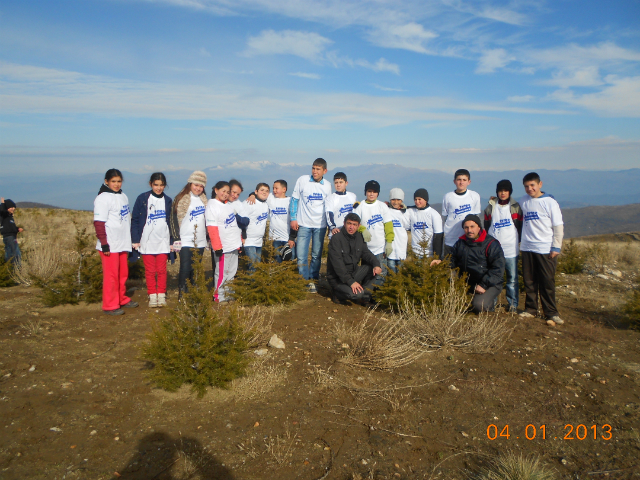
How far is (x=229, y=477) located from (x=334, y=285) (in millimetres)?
4077

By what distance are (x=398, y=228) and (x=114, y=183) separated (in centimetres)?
464

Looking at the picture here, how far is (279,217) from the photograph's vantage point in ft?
24.8

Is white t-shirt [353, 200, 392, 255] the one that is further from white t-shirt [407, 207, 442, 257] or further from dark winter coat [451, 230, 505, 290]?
dark winter coat [451, 230, 505, 290]

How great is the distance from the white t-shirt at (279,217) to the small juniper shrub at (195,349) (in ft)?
12.0

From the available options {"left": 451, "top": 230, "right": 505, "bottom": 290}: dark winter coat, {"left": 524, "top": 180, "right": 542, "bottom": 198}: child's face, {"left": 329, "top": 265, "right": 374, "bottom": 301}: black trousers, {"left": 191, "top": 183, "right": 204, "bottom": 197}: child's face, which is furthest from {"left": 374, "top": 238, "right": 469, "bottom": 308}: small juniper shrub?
{"left": 191, "top": 183, "right": 204, "bottom": 197}: child's face

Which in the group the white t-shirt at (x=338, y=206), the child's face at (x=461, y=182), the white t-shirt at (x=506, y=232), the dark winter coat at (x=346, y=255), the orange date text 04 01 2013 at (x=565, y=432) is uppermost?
the child's face at (x=461, y=182)

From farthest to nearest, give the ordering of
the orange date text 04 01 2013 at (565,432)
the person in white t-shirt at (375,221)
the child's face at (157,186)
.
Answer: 1. the person in white t-shirt at (375,221)
2. the child's face at (157,186)
3. the orange date text 04 01 2013 at (565,432)

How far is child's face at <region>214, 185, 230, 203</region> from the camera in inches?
249

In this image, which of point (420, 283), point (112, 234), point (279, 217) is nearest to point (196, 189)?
point (112, 234)

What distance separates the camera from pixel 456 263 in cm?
633

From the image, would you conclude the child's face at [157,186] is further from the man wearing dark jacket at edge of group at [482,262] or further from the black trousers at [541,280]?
the black trousers at [541,280]

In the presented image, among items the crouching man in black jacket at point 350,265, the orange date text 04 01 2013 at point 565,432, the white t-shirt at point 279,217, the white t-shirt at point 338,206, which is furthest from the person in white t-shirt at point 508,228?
the white t-shirt at point 279,217

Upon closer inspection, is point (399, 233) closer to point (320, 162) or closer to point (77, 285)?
point (320, 162)

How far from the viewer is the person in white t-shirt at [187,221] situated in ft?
20.6
